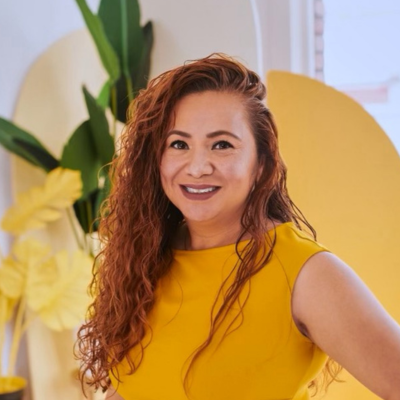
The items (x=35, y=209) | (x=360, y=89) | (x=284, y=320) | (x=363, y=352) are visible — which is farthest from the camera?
(x=360, y=89)

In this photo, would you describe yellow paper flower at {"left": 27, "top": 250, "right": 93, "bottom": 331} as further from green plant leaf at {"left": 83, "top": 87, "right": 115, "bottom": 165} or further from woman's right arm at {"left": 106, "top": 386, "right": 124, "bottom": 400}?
woman's right arm at {"left": 106, "top": 386, "right": 124, "bottom": 400}

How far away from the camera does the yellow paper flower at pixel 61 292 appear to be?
237 centimetres

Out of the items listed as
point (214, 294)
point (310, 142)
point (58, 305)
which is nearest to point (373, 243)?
point (310, 142)

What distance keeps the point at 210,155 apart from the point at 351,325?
0.36m

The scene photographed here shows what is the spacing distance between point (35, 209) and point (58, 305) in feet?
1.03

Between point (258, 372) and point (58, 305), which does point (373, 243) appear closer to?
point (258, 372)

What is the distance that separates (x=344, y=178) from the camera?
2031 mm

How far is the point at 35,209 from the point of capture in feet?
7.77

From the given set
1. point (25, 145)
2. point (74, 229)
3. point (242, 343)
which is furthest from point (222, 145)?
point (74, 229)

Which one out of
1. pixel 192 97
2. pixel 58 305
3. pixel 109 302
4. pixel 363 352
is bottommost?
pixel 58 305

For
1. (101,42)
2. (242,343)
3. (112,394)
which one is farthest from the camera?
(101,42)

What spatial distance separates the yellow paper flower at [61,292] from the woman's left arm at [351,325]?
134cm

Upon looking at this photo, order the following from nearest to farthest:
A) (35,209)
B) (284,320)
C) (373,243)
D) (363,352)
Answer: (363,352), (284,320), (373,243), (35,209)

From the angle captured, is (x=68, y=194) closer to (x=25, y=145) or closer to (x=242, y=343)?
(x=25, y=145)
